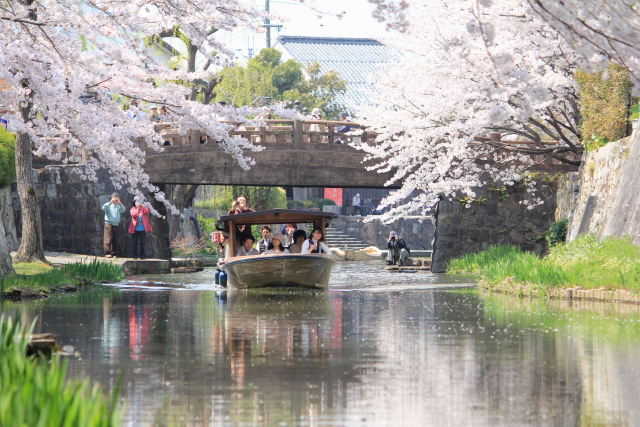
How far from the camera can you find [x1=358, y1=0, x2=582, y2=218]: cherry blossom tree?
22594 millimetres

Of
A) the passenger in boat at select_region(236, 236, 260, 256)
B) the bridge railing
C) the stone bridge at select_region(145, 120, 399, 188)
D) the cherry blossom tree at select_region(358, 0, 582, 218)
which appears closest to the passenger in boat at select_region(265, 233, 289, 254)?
the passenger in boat at select_region(236, 236, 260, 256)

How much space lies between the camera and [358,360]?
9.33m

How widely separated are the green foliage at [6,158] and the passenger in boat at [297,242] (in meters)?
8.37

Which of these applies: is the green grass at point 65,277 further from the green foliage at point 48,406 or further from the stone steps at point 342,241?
the stone steps at point 342,241

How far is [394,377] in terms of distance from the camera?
8250 mm

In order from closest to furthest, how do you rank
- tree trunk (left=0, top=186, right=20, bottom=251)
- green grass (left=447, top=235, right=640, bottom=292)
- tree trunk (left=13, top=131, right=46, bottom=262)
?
green grass (left=447, top=235, right=640, bottom=292) → tree trunk (left=13, top=131, right=46, bottom=262) → tree trunk (left=0, top=186, right=20, bottom=251)

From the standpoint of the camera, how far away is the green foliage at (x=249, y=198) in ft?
155

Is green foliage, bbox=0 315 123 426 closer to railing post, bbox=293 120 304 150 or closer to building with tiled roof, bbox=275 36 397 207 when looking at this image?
railing post, bbox=293 120 304 150

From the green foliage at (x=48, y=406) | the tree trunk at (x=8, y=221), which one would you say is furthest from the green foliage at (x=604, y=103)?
the green foliage at (x=48, y=406)

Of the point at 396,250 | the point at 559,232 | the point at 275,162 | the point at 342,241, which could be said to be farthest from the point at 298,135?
the point at 342,241

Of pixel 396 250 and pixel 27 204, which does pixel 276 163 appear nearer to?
pixel 396 250

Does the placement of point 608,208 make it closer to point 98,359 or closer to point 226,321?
point 226,321

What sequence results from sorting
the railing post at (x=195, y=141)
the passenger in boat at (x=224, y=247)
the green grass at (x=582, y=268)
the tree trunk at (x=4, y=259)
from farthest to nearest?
the railing post at (x=195, y=141), the passenger in boat at (x=224, y=247), the tree trunk at (x=4, y=259), the green grass at (x=582, y=268)

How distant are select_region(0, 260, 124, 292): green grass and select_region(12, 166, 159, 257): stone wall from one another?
904 cm
